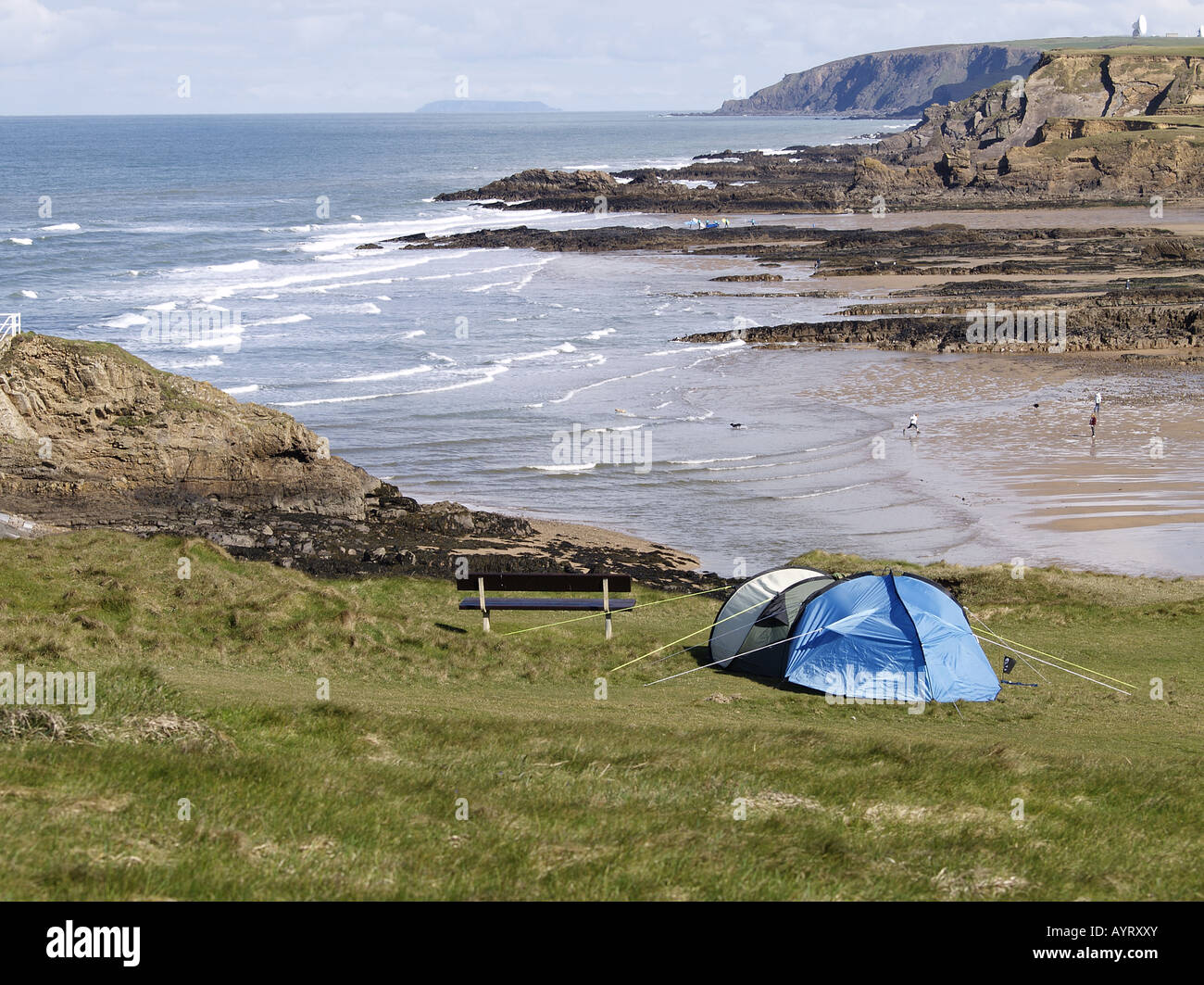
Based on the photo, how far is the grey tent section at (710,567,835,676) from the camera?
635 inches

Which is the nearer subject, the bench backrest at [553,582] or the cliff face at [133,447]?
the bench backrest at [553,582]

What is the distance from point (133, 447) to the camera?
24.7 meters

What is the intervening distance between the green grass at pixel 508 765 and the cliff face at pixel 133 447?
6.89 m

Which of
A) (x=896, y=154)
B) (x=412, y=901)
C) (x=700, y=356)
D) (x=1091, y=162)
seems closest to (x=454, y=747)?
(x=412, y=901)

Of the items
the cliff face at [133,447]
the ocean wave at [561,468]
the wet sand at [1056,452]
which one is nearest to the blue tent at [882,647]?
the wet sand at [1056,452]

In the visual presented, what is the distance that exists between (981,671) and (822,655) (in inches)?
83.3

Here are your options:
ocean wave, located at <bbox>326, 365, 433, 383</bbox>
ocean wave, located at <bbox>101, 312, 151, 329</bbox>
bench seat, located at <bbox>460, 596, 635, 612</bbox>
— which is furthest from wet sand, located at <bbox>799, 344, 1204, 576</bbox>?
ocean wave, located at <bbox>101, 312, 151, 329</bbox>

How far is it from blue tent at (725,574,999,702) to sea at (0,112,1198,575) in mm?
8600

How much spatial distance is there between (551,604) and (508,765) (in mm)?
7449

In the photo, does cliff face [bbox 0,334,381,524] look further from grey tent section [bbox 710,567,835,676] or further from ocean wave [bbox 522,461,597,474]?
grey tent section [bbox 710,567,835,676]

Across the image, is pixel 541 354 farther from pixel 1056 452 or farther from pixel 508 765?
pixel 508 765

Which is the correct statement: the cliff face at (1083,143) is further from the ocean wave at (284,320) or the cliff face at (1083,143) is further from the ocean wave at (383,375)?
the ocean wave at (383,375)

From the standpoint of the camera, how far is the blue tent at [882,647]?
595 inches

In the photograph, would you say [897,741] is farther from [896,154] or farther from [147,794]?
[896,154]
